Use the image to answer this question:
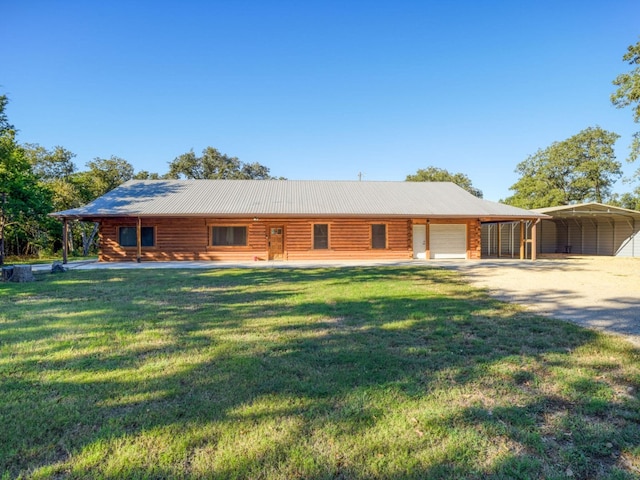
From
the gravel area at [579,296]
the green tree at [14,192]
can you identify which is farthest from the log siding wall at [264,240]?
the gravel area at [579,296]

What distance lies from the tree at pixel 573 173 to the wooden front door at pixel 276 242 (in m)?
27.9

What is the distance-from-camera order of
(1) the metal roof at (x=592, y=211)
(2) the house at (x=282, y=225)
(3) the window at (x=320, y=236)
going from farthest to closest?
(1) the metal roof at (x=592, y=211) → (3) the window at (x=320, y=236) → (2) the house at (x=282, y=225)

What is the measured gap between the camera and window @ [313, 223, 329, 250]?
60.2ft

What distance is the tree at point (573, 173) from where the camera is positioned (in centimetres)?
3542

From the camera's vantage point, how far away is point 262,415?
2.50m

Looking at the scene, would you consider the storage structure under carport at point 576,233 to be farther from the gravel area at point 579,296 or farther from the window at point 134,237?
the window at point 134,237

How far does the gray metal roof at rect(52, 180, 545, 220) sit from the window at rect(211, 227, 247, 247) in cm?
121

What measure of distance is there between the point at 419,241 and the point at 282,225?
745cm

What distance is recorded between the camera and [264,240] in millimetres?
18031

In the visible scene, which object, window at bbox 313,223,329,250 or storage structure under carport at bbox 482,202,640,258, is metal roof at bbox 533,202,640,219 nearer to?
storage structure under carport at bbox 482,202,640,258

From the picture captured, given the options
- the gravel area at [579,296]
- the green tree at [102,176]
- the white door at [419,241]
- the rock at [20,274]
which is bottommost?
the gravel area at [579,296]

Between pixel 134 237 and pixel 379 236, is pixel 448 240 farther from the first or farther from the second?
pixel 134 237

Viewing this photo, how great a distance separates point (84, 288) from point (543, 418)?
9.27 metres

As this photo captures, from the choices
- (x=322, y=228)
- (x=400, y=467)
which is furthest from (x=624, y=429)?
(x=322, y=228)
